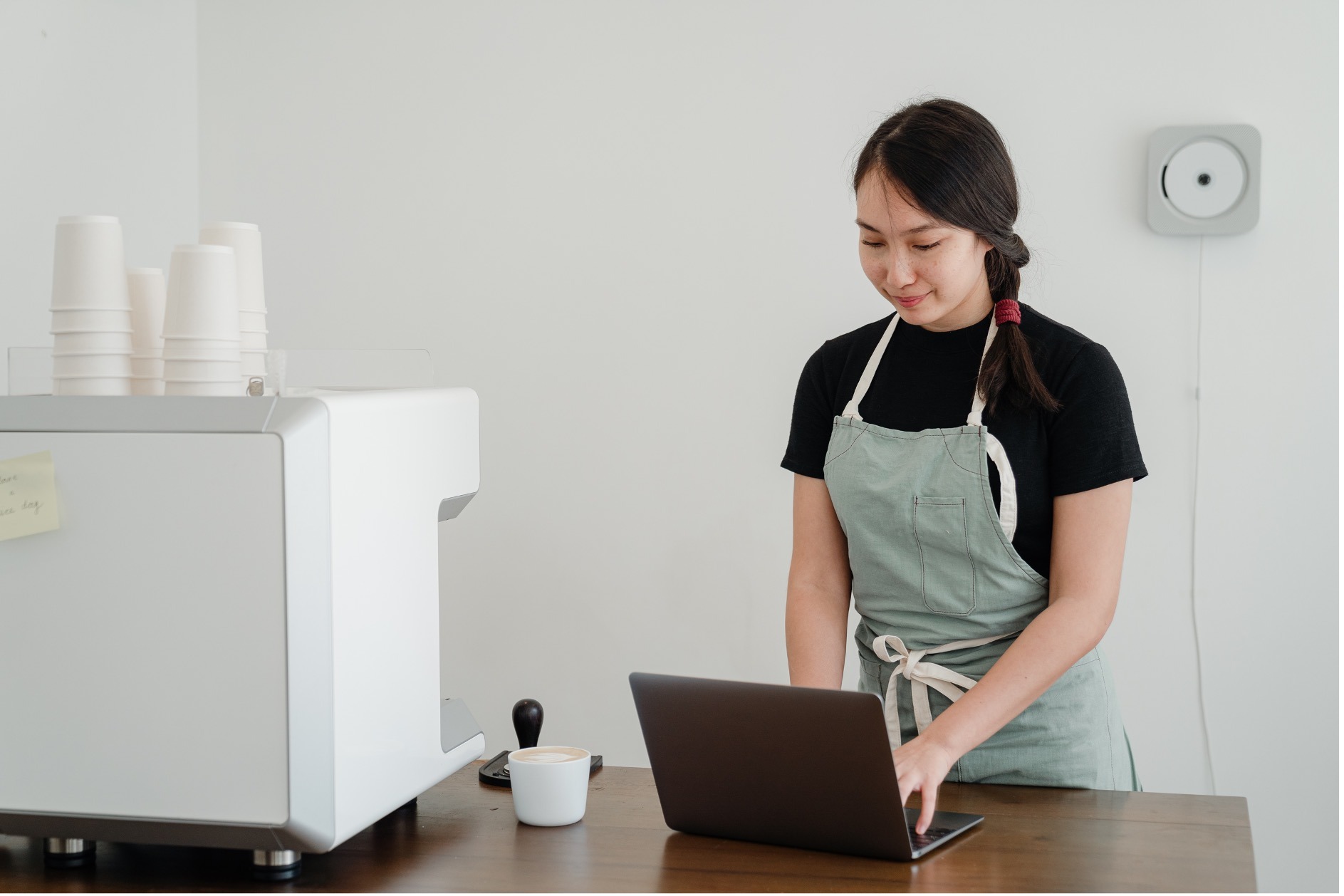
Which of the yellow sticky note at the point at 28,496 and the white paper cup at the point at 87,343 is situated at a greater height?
the white paper cup at the point at 87,343

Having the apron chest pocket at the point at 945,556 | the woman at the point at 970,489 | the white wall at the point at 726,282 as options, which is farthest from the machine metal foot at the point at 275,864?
the white wall at the point at 726,282

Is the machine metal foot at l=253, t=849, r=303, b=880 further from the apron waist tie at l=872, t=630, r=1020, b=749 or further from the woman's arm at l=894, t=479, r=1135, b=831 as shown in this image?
the apron waist tie at l=872, t=630, r=1020, b=749

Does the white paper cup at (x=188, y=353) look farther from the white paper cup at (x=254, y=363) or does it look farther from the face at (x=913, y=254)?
the face at (x=913, y=254)

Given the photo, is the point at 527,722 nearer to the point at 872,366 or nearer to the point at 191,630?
the point at 191,630

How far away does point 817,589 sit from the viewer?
1551 millimetres

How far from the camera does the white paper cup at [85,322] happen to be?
113cm

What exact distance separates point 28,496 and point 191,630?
0.60 ft

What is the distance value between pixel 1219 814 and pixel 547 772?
64cm

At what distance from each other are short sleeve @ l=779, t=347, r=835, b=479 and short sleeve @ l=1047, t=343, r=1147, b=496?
0.30 metres

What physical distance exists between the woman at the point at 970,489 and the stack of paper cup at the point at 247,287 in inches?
27.0

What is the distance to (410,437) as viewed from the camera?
1163 millimetres

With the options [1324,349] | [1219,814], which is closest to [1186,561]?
[1324,349]

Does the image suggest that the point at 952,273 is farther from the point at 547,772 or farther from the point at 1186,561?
the point at 1186,561

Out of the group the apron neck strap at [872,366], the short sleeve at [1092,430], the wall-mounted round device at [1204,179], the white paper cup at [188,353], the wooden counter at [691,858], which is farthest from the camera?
the wall-mounted round device at [1204,179]
